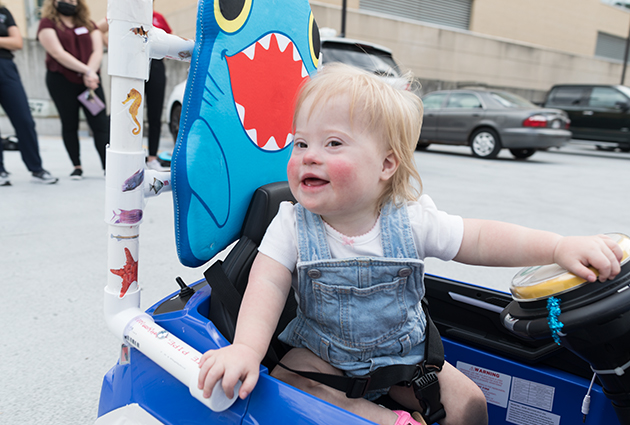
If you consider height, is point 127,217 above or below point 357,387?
above

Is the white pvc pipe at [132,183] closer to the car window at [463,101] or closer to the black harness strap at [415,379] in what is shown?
the black harness strap at [415,379]

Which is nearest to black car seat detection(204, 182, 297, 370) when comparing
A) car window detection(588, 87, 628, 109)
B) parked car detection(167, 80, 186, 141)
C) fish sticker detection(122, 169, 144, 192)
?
fish sticker detection(122, 169, 144, 192)

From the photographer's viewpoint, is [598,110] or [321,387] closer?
[321,387]

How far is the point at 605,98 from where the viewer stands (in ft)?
28.8

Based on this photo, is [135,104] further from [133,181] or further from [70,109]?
[70,109]

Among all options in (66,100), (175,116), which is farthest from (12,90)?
(175,116)

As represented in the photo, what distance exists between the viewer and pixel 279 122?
1077 mm

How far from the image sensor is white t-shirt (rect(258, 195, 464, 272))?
0.92m

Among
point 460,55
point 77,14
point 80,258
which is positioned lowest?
point 80,258

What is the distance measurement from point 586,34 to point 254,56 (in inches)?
791

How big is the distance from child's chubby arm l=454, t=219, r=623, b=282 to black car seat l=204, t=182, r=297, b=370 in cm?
41

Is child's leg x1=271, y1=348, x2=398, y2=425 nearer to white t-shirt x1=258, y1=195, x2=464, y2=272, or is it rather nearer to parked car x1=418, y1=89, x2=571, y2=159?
white t-shirt x1=258, y1=195, x2=464, y2=272

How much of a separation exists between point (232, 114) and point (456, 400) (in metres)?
0.77

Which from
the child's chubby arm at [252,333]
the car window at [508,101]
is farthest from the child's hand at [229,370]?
the car window at [508,101]
